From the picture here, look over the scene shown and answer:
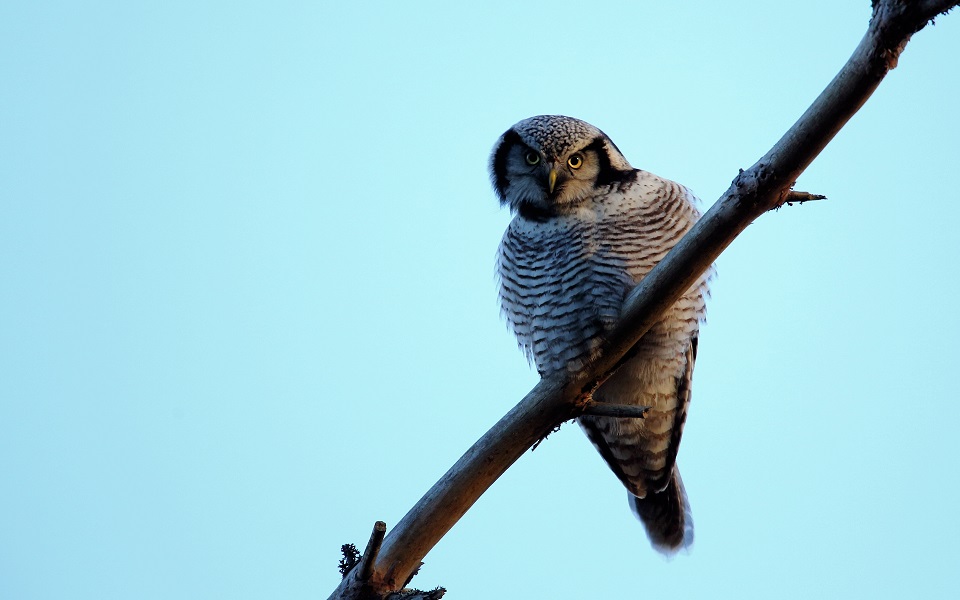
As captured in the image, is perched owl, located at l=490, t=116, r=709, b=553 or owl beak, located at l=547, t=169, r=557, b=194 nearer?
perched owl, located at l=490, t=116, r=709, b=553

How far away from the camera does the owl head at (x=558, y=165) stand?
14.8ft

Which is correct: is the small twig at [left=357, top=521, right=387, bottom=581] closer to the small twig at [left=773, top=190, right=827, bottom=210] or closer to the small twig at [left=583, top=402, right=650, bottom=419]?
the small twig at [left=583, top=402, right=650, bottom=419]

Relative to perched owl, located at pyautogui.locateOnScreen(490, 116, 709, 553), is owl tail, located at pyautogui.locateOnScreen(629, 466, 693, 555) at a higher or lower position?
lower

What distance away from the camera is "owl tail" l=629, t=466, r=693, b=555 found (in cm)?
477

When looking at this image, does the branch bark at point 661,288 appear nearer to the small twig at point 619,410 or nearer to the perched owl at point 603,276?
the small twig at point 619,410

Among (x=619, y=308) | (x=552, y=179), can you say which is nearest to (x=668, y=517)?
(x=619, y=308)

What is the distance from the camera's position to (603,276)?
13.9ft

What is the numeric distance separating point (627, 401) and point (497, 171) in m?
1.37

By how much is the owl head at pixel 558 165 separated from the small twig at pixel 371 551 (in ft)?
6.87

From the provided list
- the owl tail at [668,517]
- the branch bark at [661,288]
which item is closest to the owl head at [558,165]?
the branch bark at [661,288]

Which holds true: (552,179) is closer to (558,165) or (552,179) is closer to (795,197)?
(558,165)

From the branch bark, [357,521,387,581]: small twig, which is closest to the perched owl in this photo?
the branch bark

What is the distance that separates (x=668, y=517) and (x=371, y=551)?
90.8 inches

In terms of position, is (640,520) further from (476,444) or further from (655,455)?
(476,444)
